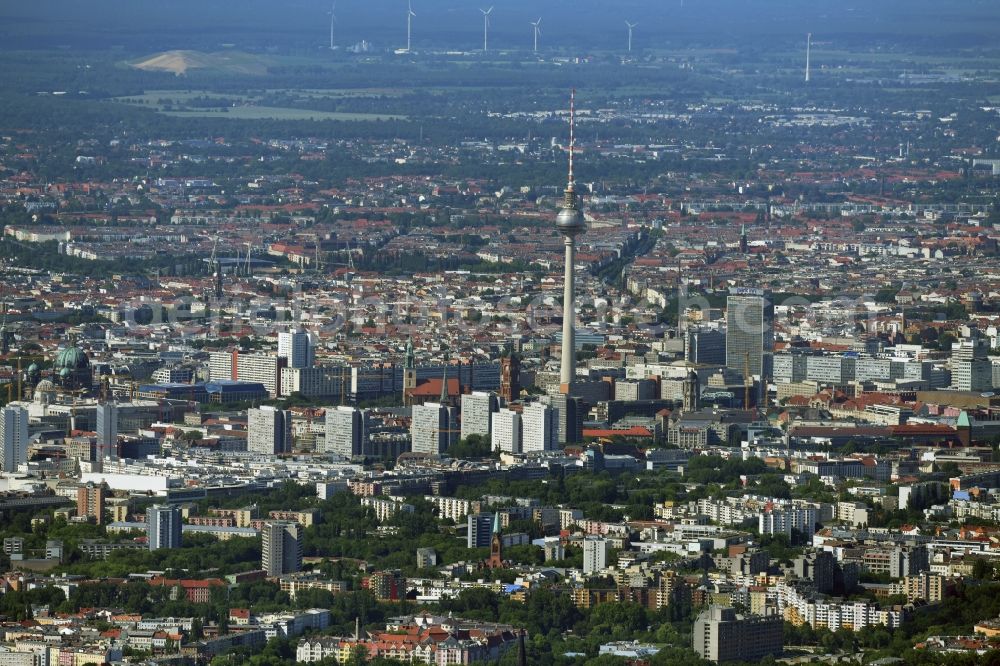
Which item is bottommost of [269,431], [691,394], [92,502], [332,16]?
[332,16]

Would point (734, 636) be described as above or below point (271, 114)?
above

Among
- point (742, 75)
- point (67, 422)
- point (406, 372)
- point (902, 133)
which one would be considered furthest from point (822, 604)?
point (742, 75)

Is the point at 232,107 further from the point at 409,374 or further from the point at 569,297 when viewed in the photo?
the point at 409,374

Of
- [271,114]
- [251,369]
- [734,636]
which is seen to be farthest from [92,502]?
[271,114]

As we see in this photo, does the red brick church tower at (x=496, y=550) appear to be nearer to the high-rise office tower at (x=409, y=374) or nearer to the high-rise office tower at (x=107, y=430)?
the high-rise office tower at (x=107, y=430)

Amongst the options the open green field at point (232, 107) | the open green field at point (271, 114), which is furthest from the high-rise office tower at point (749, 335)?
the open green field at point (232, 107)

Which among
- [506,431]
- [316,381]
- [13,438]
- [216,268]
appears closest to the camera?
[13,438]

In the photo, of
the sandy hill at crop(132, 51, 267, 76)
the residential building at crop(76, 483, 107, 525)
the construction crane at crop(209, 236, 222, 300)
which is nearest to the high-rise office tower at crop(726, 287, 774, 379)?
the construction crane at crop(209, 236, 222, 300)

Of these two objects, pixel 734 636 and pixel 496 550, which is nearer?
pixel 734 636
